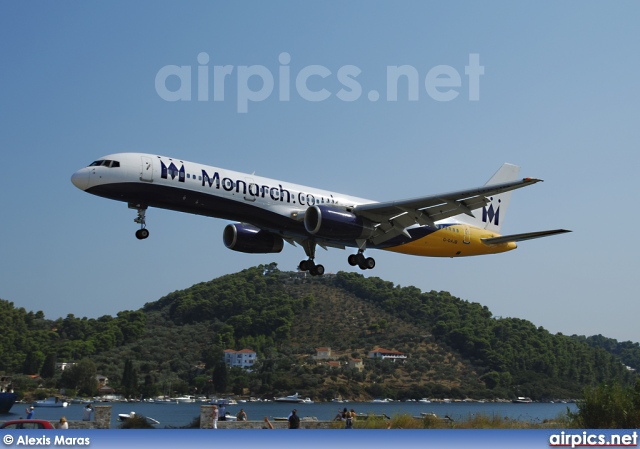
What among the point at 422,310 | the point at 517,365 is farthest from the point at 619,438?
the point at 422,310

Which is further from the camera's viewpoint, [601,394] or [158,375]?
[158,375]

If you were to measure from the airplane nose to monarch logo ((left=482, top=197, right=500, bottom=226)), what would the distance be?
2580 centimetres

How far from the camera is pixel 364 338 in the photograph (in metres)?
147

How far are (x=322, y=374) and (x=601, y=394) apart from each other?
9090cm

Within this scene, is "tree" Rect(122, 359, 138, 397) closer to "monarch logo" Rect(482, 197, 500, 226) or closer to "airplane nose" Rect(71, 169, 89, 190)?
"monarch logo" Rect(482, 197, 500, 226)

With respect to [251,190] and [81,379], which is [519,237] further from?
[81,379]

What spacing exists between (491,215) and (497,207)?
3.89ft

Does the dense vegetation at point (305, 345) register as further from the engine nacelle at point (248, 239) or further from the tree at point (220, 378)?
the engine nacelle at point (248, 239)

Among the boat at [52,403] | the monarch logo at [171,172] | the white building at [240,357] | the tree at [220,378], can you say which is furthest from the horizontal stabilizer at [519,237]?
the white building at [240,357]

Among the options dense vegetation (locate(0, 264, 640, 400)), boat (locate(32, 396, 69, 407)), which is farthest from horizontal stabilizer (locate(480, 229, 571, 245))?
boat (locate(32, 396, 69, 407))

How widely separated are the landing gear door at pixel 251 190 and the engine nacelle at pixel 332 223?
8.92 feet

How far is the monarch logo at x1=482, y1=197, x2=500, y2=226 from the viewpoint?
5036 cm

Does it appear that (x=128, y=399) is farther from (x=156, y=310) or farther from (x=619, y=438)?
(x=619, y=438)

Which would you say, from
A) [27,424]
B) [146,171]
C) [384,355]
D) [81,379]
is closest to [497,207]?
[146,171]
